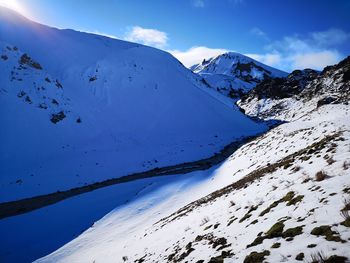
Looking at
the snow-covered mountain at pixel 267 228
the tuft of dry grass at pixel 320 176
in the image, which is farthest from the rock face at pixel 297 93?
the tuft of dry grass at pixel 320 176

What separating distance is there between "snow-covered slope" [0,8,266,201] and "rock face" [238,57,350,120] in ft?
72.4

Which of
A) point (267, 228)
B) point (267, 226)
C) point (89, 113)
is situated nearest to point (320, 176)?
point (267, 226)

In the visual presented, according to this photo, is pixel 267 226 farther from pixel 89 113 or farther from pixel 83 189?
pixel 89 113

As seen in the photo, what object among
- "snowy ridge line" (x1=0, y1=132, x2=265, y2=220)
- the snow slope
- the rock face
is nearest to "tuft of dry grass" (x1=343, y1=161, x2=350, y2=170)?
the snow slope

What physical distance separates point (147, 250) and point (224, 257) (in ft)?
22.5

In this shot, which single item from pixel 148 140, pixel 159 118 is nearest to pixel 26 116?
pixel 148 140

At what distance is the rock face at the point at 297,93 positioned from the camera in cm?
8550

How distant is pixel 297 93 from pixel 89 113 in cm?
8816

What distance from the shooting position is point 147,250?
14.3 meters

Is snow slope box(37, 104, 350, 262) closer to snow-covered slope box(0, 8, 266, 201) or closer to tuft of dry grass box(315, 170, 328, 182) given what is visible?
tuft of dry grass box(315, 170, 328, 182)

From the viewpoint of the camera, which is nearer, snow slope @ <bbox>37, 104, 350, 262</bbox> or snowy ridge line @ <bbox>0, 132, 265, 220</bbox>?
snow slope @ <bbox>37, 104, 350, 262</bbox>

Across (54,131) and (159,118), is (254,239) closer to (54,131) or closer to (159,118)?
(54,131)

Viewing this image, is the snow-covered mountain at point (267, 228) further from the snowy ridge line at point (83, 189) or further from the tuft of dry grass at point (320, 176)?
the snowy ridge line at point (83, 189)

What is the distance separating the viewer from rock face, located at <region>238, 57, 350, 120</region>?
281 feet
